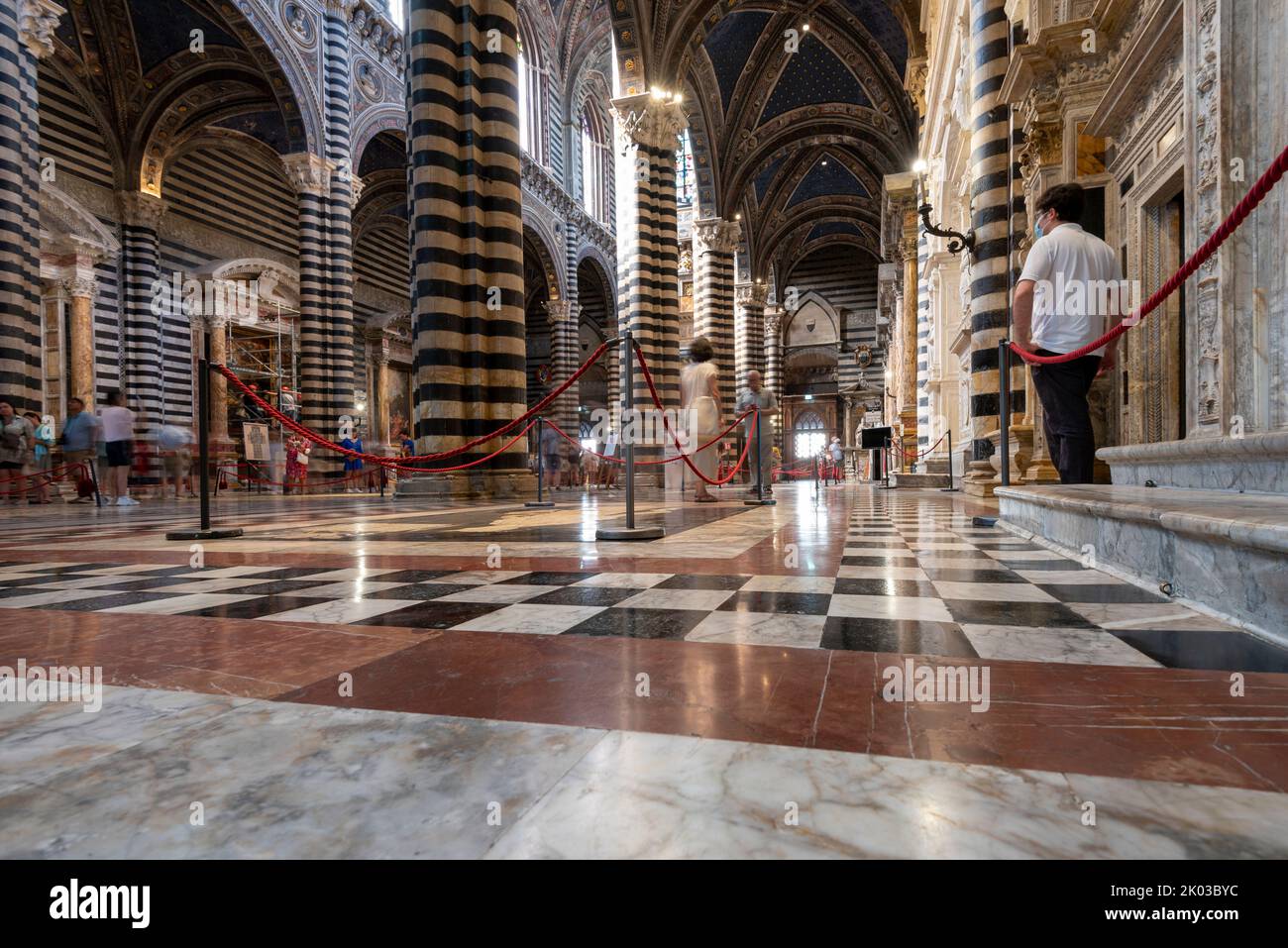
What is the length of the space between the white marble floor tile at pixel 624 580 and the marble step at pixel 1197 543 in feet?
5.24

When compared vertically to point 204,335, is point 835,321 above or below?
above

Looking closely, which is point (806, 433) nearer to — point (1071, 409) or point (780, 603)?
point (1071, 409)

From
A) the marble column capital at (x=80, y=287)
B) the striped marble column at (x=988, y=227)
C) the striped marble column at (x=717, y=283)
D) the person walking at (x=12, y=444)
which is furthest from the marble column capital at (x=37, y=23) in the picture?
the striped marble column at (x=717, y=283)

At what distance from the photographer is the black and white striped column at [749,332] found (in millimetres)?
26281

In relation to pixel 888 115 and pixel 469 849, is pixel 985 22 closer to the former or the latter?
pixel 469 849

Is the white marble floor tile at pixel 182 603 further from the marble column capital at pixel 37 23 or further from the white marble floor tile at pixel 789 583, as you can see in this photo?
the marble column capital at pixel 37 23

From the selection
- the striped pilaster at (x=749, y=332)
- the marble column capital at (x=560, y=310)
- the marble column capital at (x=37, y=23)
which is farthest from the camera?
the striped pilaster at (x=749, y=332)

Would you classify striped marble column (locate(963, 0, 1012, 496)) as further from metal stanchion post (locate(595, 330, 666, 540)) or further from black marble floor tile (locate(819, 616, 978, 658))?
black marble floor tile (locate(819, 616, 978, 658))

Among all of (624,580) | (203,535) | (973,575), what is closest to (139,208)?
(203,535)

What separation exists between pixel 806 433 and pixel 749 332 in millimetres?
10085

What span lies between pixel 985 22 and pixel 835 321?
28.2m

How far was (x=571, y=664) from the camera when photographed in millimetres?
1415

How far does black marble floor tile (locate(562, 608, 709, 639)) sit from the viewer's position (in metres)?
1.69
